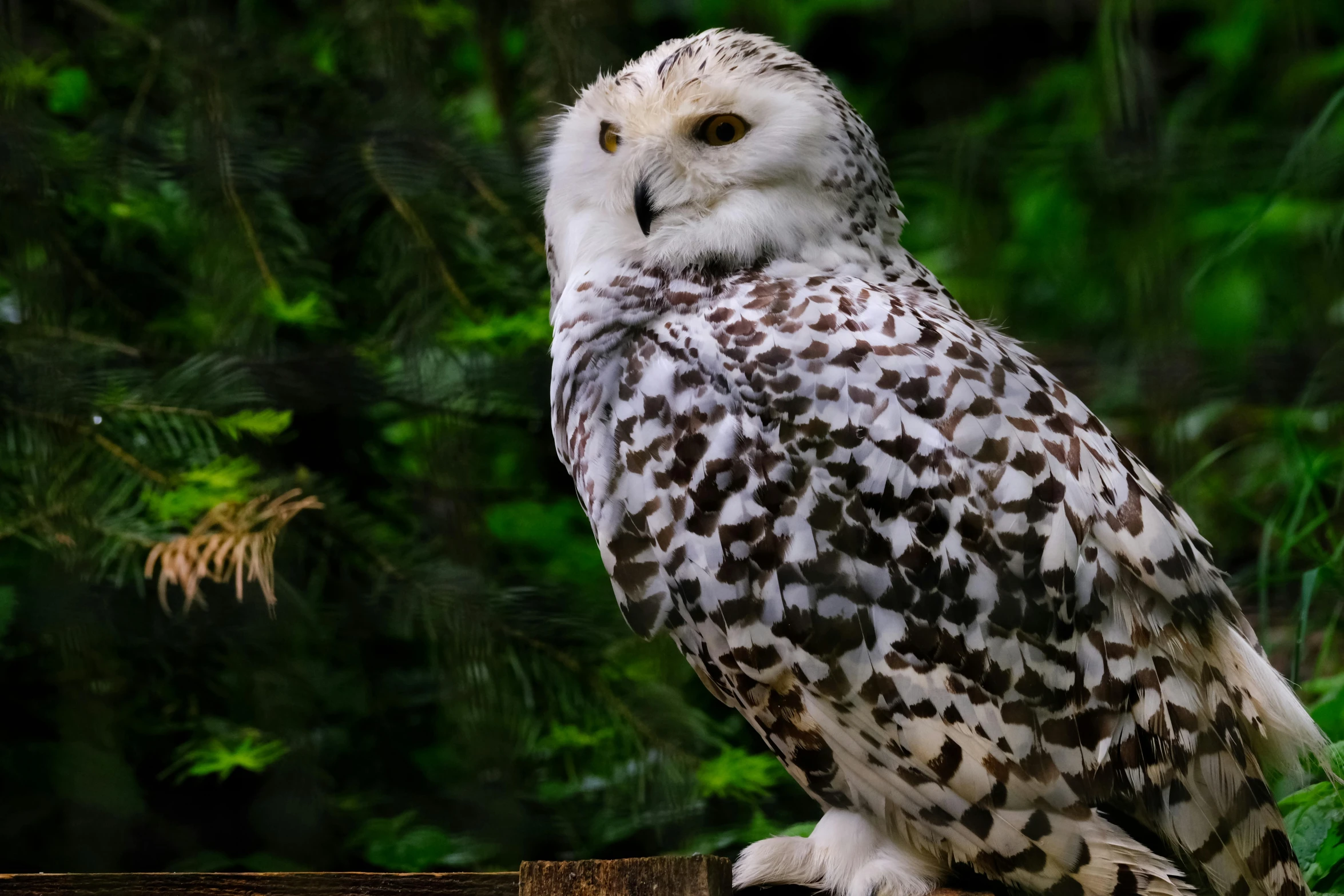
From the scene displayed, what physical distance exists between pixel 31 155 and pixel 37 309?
0.20 m

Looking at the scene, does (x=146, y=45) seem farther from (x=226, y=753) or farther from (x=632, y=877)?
(x=632, y=877)

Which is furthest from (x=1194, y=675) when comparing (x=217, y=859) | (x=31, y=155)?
(x=31, y=155)

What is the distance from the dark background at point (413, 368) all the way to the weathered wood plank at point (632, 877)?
2.33 feet

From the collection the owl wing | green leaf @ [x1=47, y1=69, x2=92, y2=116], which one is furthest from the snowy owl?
green leaf @ [x1=47, y1=69, x2=92, y2=116]

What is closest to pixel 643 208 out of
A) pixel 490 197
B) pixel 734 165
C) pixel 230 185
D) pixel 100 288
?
pixel 734 165

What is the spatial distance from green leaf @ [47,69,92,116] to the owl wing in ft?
3.91

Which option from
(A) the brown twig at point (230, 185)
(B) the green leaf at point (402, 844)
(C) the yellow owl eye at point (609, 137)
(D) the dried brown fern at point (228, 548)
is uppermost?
(C) the yellow owl eye at point (609, 137)

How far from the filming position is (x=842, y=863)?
3.22 ft

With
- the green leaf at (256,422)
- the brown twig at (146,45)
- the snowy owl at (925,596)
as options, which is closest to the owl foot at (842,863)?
the snowy owl at (925,596)

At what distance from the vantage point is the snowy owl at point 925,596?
92 cm

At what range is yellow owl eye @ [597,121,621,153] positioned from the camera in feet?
3.81

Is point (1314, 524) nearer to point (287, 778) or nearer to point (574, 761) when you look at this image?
point (574, 761)

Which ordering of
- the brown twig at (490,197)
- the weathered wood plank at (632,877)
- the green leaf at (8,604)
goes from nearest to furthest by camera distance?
the weathered wood plank at (632,877), the green leaf at (8,604), the brown twig at (490,197)

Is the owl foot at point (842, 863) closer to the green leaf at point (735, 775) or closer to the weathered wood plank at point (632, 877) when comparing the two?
the weathered wood plank at point (632, 877)
